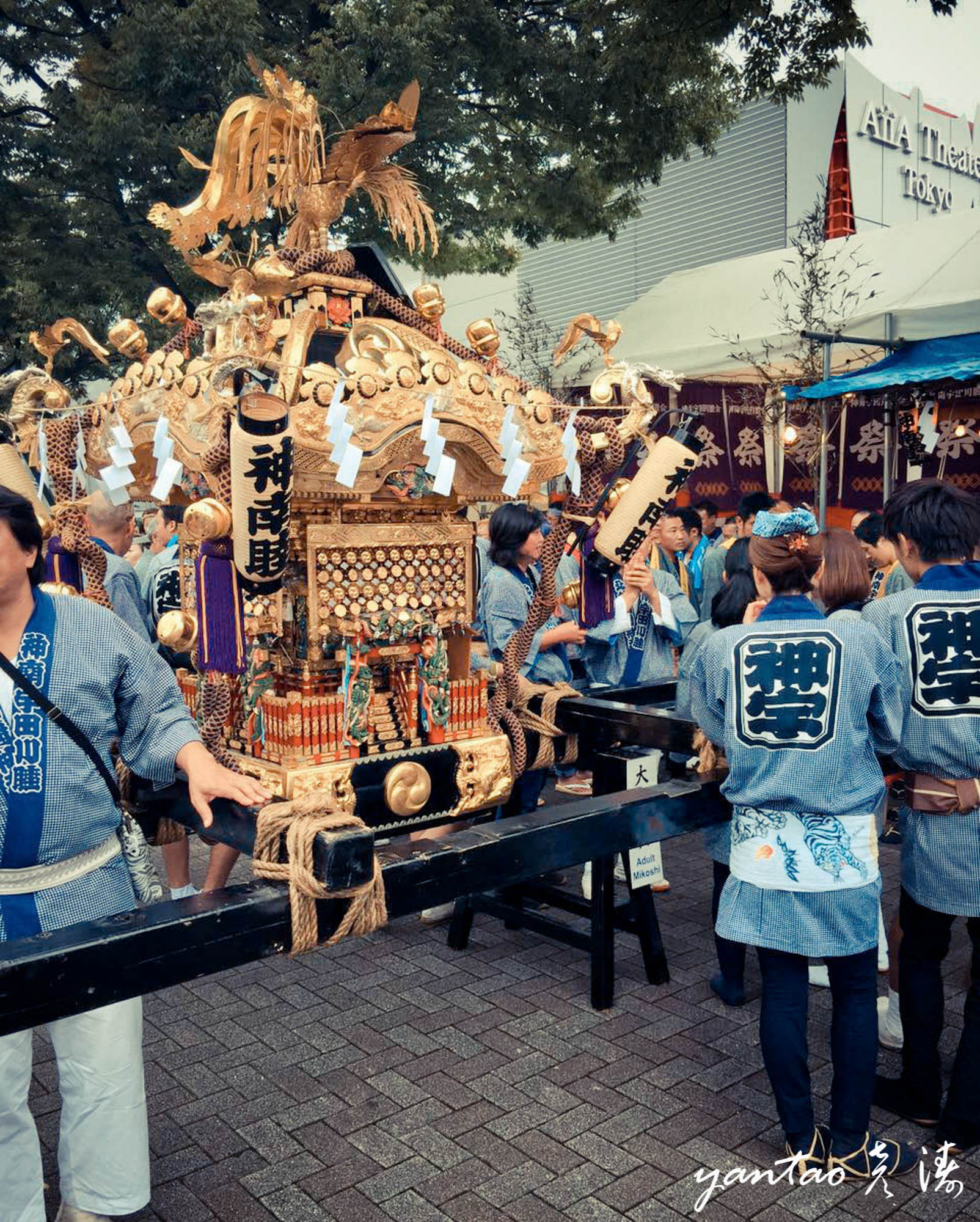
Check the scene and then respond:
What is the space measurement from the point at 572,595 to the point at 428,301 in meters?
1.24

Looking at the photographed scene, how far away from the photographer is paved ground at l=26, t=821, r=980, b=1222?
2.71m

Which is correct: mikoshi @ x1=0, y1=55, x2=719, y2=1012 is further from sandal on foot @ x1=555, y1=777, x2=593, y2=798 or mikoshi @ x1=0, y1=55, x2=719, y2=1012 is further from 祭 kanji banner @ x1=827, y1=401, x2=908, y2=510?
祭 kanji banner @ x1=827, y1=401, x2=908, y2=510

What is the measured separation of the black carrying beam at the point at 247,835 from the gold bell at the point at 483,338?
1.79m

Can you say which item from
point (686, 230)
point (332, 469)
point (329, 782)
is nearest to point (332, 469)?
point (332, 469)

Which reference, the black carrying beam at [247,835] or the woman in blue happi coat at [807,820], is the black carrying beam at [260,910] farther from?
the woman in blue happi coat at [807,820]

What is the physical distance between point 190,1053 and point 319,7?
8.67m

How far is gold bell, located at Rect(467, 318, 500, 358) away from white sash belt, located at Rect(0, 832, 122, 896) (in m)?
2.08

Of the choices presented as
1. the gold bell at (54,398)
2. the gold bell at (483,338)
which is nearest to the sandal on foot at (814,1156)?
the gold bell at (483,338)

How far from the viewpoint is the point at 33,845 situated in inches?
91.3

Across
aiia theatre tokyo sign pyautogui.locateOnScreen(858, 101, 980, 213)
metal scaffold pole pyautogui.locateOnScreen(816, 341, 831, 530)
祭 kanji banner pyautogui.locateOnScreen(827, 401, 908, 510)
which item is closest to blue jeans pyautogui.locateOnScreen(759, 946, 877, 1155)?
metal scaffold pole pyautogui.locateOnScreen(816, 341, 831, 530)

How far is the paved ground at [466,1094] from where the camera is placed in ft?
8.91

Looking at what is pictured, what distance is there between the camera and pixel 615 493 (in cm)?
375

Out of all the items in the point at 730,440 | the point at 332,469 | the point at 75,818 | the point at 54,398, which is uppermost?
the point at 730,440

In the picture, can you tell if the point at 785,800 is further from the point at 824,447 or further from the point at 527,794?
the point at 824,447
